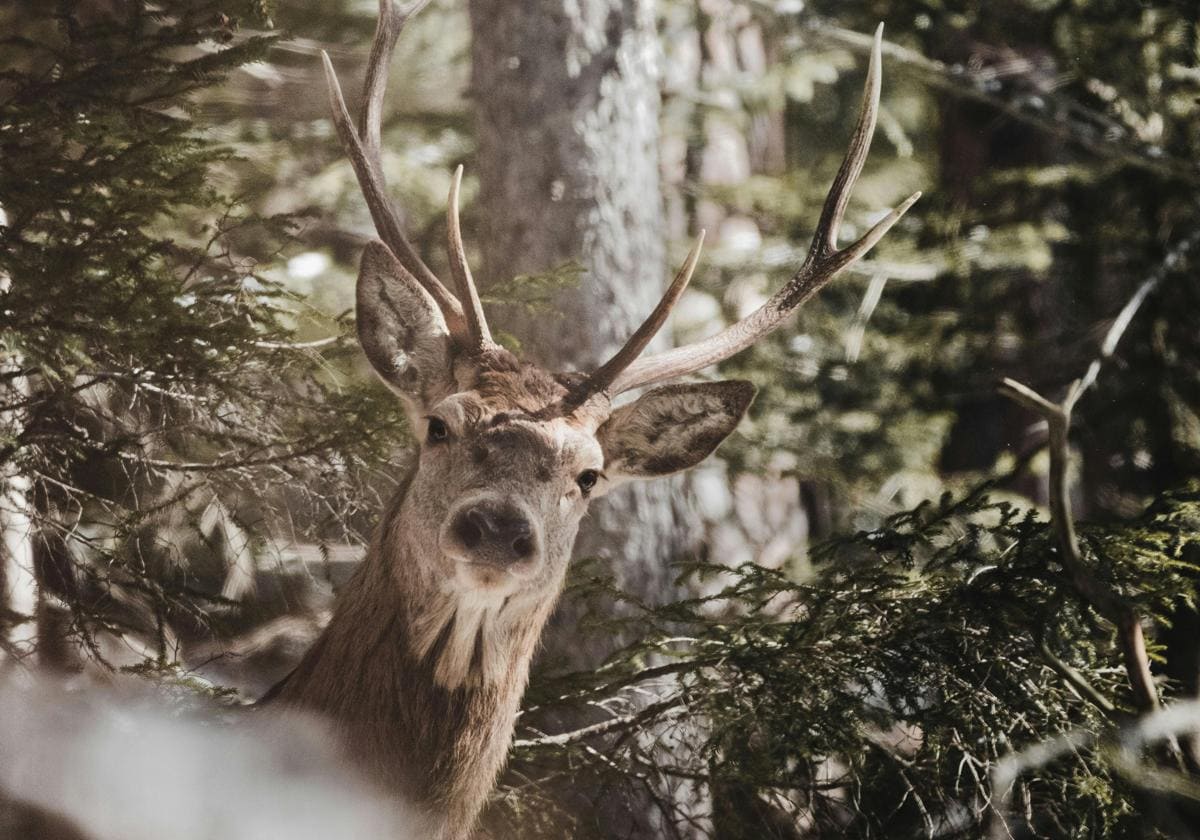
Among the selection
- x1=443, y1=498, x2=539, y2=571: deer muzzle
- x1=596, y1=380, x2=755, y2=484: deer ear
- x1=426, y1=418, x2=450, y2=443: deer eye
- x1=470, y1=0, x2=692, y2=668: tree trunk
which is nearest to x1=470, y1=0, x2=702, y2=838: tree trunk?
x1=470, y1=0, x2=692, y2=668: tree trunk

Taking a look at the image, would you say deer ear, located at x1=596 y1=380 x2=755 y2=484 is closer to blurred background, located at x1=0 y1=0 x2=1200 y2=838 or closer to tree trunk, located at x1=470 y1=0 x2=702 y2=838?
blurred background, located at x1=0 y1=0 x2=1200 y2=838

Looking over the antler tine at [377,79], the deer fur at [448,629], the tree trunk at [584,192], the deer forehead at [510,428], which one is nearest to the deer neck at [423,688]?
the deer fur at [448,629]

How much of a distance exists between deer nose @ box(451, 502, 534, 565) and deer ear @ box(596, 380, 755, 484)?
111 centimetres

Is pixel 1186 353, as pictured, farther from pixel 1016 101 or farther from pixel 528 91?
pixel 528 91

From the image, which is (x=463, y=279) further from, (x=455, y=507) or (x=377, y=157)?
(x=455, y=507)

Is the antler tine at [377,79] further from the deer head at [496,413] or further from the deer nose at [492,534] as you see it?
the deer nose at [492,534]

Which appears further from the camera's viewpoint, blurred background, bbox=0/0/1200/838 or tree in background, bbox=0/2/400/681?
blurred background, bbox=0/0/1200/838

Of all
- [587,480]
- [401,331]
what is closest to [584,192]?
[401,331]

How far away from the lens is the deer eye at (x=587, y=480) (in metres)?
5.06

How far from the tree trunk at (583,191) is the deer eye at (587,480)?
170 cm

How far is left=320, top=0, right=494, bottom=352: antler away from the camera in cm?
492

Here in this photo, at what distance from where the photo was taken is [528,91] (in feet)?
23.7

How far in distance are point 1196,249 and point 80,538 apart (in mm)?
7934

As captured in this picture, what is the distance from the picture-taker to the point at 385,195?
507 cm
